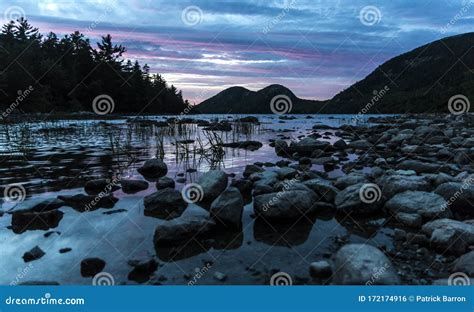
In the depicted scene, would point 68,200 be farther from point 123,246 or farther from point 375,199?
point 375,199

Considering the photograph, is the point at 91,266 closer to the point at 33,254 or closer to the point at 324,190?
the point at 33,254

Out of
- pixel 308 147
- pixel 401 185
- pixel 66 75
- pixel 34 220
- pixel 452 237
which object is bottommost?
pixel 34 220

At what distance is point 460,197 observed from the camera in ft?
20.8

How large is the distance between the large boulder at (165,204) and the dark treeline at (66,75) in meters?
56.5

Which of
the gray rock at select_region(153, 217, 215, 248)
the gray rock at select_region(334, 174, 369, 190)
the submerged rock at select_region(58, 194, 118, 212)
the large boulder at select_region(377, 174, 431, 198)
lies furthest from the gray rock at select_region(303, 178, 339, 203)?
the submerged rock at select_region(58, 194, 118, 212)

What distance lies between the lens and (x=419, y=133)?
19750mm

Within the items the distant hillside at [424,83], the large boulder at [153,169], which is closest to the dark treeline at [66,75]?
the large boulder at [153,169]

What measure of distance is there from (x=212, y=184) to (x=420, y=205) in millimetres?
4177

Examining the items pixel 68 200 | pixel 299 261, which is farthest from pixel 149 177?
pixel 299 261

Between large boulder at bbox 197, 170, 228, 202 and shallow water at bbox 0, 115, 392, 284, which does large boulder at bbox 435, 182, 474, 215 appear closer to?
shallow water at bbox 0, 115, 392, 284

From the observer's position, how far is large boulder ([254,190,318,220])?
624 centimetres

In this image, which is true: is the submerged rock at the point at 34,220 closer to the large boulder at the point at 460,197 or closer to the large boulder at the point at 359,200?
the large boulder at the point at 359,200

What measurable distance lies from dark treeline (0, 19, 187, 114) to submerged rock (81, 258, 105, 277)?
58.4 metres

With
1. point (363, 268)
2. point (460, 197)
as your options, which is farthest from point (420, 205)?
point (363, 268)
